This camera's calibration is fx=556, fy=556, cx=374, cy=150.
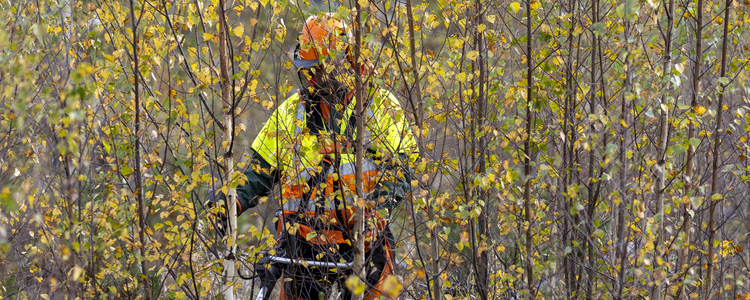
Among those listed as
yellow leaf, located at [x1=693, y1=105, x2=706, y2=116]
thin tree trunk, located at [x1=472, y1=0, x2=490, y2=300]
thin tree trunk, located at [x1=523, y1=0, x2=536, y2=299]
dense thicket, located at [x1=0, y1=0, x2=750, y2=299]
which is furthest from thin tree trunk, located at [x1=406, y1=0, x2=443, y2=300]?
yellow leaf, located at [x1=693, y1=105, x2=706, y2=116]

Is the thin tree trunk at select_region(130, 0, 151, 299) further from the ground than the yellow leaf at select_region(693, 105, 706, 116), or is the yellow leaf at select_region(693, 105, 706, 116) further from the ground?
the yellow leaf at select_region(693, 105, 706, 116)

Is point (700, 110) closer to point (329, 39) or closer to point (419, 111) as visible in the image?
point (419, 111)

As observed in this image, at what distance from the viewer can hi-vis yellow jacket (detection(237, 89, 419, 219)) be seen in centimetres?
284

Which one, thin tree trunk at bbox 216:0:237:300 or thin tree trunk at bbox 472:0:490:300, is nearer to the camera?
thin tree trunk at bbox 216:0:237:300

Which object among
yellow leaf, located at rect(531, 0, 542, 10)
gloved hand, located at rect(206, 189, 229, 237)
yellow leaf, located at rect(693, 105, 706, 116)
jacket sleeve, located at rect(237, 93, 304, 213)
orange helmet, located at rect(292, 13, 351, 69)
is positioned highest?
yellow leaf, located at rect(531, 0, 542, 10)

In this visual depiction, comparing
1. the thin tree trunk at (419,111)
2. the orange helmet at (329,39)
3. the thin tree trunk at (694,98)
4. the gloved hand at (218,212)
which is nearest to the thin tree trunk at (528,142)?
the thin tree trunk at (419,111)

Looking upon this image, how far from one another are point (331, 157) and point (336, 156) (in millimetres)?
146

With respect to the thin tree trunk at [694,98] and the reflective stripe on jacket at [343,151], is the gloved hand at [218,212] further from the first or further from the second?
the thin tree trunk at [694,98]

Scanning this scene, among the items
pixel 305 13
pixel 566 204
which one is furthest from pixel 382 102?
pixel 566 204

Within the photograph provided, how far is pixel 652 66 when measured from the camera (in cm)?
276

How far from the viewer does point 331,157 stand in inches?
118

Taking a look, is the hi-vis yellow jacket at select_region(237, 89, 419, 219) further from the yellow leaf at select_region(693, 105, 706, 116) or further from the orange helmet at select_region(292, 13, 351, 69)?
the yellow leaf at select_region(693, 105, 706, 116)

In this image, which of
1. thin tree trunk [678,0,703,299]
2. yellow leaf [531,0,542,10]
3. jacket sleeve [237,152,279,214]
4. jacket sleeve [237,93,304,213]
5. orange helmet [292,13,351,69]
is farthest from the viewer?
jacket sleeve [237,152,279,214]

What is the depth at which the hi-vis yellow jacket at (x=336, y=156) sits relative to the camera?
2842mm
